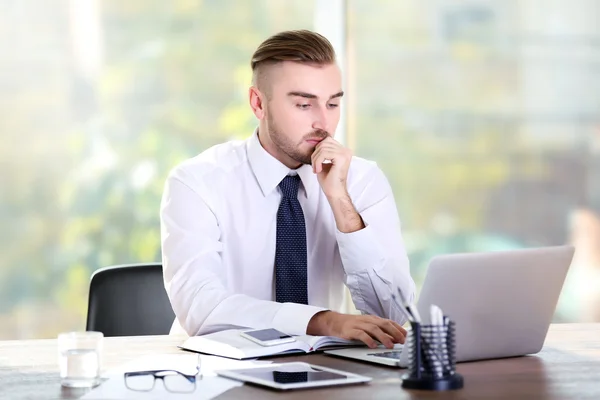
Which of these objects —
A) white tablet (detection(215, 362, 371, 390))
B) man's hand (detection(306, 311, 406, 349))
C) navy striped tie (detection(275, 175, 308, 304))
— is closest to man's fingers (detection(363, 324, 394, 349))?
man's hand (detection(306, 311, 406, 349))

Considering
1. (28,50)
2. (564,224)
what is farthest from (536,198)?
(28,50)

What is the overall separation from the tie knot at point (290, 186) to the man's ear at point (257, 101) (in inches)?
9.4

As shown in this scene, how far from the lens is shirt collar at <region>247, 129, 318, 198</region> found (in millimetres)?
2742

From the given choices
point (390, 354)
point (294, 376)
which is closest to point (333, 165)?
point (390, 354)

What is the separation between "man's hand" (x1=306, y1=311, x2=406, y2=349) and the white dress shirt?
357 millimetres

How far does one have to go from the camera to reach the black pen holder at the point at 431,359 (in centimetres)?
158

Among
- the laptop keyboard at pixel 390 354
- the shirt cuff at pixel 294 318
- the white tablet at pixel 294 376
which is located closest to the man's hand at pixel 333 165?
the shirt cuff at pixel 294 318

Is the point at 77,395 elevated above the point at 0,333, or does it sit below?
above

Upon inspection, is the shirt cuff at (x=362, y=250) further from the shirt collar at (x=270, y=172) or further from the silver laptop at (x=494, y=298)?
the silver laptop at (x=494, y=298)

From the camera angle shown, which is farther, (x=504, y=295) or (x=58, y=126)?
(x=58, y=126)

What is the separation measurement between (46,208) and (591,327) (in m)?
2.58

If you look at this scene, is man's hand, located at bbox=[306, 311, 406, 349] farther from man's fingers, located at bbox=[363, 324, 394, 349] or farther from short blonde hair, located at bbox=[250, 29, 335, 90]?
short blonde hair, located at bbox=[250, 29, 335, 90]

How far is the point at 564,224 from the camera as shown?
452 cm

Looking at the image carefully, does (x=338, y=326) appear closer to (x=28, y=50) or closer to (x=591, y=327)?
(x=591, y=327)
